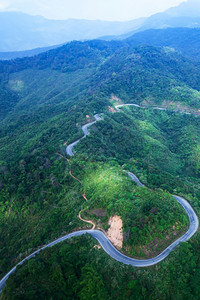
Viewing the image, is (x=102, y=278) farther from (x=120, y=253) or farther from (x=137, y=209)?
(x=137, y=209)

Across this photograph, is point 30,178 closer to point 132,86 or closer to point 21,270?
point 21,270

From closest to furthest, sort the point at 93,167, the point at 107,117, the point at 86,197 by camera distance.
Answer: the point at 86,197 → the point at 93,167 → the point at 107,117

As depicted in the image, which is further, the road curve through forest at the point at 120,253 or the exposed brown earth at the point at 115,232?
the exposed brown earth at the point at 115,232

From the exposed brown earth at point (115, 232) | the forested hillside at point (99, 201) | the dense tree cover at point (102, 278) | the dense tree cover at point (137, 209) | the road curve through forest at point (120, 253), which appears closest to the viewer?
the dense tree cover at point (102, 278)

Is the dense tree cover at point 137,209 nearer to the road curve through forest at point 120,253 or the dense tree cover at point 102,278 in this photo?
the road curve through forest at point 120,253

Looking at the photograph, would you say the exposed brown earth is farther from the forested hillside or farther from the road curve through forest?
the forested hillside

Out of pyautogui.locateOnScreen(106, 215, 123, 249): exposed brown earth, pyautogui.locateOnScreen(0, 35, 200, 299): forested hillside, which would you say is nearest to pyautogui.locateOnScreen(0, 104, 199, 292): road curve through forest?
pyautogui.locateOnScreen(106, 215, 123, 249): exposed brown earth

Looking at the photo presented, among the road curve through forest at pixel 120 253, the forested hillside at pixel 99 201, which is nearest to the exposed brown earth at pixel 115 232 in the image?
the road curve through forest at pixel 120 253

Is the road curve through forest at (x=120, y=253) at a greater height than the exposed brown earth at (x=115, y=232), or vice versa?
the exposed brown earth at (x=115, y=232)

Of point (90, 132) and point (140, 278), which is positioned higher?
point (90, 132)

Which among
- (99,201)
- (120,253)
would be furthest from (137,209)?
(99,201)

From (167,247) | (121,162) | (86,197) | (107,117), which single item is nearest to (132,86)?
(107,117)
